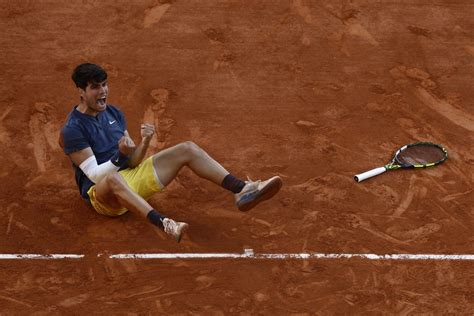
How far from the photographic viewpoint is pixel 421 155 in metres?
9.59

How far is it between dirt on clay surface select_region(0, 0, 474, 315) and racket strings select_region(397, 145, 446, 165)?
14 centimetres

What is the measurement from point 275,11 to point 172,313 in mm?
5393

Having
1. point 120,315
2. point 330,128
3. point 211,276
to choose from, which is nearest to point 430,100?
point 330,128

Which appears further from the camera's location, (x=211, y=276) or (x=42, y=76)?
(x=42, y=76)

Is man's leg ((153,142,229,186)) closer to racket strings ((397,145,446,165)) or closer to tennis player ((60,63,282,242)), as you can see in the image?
tennis player ((60,63,282,242))

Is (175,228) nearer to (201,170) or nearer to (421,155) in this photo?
(201,170)

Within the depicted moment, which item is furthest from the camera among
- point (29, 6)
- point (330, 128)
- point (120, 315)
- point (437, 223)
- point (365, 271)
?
point (29, 6)

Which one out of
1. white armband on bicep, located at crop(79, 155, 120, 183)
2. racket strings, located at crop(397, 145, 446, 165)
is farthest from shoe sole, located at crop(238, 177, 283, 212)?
racket strings, located at crop(397, 145, 446, 165)

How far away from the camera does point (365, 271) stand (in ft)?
26.6

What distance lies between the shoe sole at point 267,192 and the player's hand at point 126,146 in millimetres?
1118

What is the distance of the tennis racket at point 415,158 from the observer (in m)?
9.21

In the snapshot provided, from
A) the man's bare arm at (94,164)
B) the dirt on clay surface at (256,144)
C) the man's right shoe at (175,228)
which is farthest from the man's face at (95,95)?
the man's right shoe at (175,228)

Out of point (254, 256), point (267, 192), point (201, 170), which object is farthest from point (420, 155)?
point (201, 170)

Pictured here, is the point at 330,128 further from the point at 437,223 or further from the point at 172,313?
the point at 172,313
